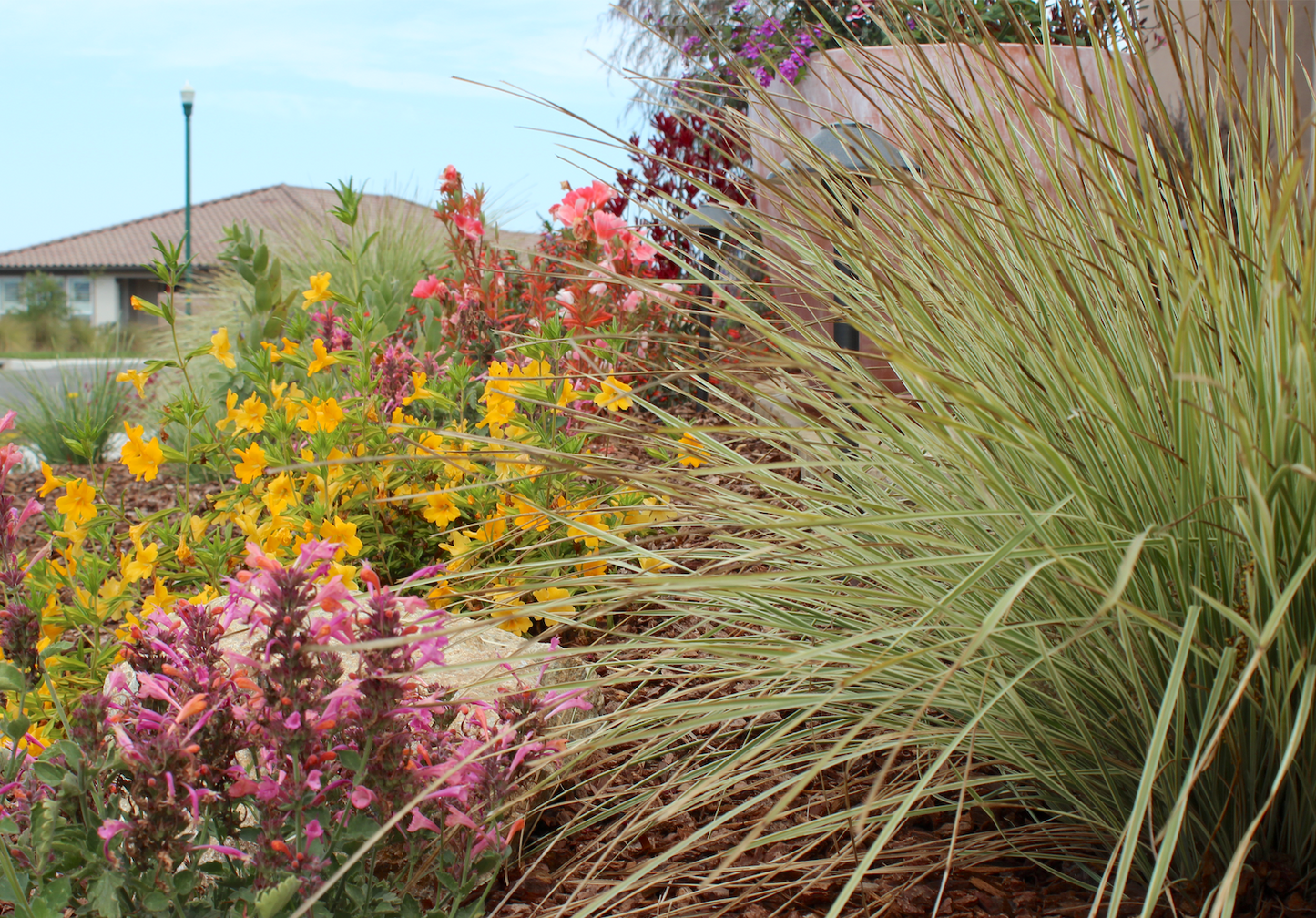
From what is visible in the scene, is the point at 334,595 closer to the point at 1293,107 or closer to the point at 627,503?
the point at 627,503

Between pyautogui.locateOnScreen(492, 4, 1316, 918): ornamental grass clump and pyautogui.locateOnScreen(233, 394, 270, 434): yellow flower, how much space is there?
1.36 metres

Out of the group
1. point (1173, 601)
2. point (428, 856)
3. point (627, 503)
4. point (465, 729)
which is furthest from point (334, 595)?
point (627, 503)

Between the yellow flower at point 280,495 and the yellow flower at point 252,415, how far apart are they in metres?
0.19

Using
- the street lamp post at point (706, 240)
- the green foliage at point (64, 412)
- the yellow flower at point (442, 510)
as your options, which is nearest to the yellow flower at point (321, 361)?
the yellow flower at point (442, 510)

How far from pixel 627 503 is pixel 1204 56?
150 centimetres

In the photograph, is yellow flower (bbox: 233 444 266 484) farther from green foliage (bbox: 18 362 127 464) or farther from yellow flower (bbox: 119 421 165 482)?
green foliage (bbox: 18 362 127 464)

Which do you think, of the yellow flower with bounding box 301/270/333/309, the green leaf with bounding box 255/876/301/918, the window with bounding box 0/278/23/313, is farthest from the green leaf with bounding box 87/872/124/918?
the window with bounding box 0/278/23/313

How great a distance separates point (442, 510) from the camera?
7.30ft

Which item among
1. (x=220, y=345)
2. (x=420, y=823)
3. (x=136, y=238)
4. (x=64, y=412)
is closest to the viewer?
(x=420, y=823)

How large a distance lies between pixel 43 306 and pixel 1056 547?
42875 mm

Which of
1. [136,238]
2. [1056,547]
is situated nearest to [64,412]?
[1056,547]

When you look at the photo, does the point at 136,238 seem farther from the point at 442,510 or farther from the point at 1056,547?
the point at 1056,547

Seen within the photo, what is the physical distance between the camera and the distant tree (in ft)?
111

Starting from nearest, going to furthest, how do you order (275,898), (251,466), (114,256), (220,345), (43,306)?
(275,898), (251,466), (220,345), (43,306), (114,256)
